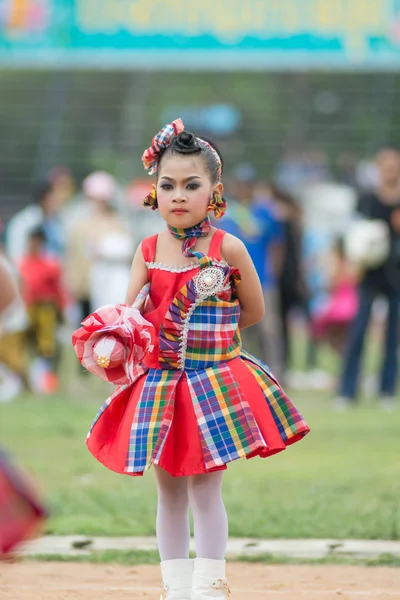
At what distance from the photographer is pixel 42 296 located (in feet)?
39.4

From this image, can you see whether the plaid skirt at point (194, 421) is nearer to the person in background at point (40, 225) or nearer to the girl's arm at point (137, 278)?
the girl's arm at point (137, 278)

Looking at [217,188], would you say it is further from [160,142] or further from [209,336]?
[209,336]

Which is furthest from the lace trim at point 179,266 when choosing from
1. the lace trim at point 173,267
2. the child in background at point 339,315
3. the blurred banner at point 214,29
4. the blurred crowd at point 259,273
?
the blurred banner at point 214,29

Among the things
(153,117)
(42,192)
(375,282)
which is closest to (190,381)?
(375,282)

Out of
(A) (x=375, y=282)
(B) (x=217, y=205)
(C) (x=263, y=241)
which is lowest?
(B) (x=217, y=205)

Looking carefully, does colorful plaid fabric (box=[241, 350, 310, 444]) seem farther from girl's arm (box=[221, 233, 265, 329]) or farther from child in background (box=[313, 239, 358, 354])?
child in background (box=[313, 239, 358, 354])

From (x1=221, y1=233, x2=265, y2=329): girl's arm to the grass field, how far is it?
1283mm

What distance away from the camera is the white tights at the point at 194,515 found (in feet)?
14.8

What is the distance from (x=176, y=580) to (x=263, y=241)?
7.68 m

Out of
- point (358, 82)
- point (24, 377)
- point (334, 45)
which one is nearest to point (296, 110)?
point (358, 82)

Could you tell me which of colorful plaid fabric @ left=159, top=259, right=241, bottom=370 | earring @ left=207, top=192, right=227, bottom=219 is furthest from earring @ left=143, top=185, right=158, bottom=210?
colorful plaid fabric @ left=159, top=259, right=241, bottom=370

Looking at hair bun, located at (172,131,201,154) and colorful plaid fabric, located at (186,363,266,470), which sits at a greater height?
hair bun, located at (172,131,201,154)

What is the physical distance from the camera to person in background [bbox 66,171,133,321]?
1245cm

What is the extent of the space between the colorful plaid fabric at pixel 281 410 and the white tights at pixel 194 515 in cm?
28
